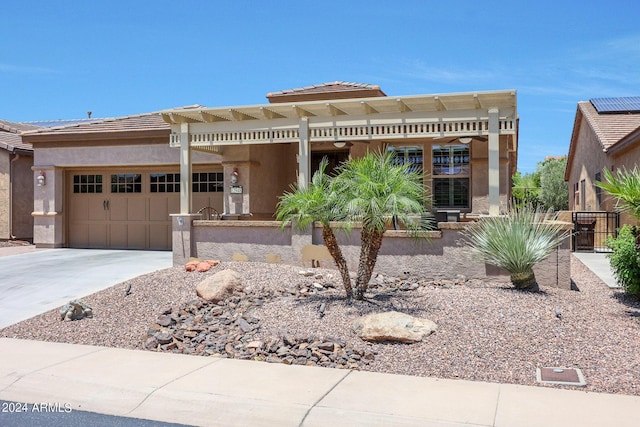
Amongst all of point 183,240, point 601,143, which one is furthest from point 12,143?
point 601,143

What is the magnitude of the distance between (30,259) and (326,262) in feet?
27.7

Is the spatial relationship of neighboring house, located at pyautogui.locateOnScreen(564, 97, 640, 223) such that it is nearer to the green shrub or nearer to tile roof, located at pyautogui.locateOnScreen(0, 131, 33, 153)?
the green shrub

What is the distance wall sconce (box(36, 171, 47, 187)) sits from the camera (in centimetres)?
1900

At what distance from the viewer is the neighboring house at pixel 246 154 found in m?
12.7

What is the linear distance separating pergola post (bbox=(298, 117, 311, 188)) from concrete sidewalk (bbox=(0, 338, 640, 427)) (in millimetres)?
6118

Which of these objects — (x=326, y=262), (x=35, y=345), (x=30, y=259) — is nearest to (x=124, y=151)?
(x=30, y=259)

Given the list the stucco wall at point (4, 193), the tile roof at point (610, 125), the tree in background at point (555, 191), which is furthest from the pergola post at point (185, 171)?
the tree in background at point (555, 191)

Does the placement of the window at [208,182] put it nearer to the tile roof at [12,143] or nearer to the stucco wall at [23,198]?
the tile roof at [12,143]

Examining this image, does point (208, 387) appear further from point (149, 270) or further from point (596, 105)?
point (596, 105)

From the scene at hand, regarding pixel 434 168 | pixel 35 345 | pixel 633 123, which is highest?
pixel 633 123

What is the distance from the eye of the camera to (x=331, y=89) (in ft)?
53.8

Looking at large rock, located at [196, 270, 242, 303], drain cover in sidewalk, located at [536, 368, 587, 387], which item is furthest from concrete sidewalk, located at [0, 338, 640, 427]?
large rock, located at [196, 270, 242, 303]

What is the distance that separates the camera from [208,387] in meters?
6.18

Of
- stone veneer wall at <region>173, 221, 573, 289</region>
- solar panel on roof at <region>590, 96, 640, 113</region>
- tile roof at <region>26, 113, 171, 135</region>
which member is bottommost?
stone veneer wall at <region>173, 221, 573, 289</region>
